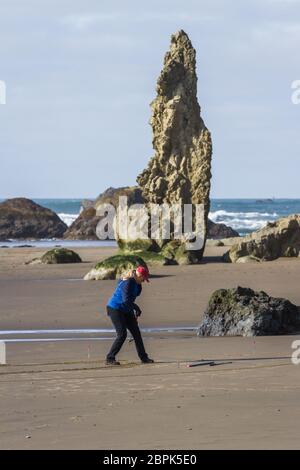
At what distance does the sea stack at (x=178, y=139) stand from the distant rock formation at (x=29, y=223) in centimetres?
2985

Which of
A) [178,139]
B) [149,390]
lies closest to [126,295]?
[149,390]

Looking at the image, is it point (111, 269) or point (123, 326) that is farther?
point (111, 269)

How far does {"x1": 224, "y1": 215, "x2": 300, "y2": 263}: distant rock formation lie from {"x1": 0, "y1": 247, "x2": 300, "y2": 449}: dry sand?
1138cm

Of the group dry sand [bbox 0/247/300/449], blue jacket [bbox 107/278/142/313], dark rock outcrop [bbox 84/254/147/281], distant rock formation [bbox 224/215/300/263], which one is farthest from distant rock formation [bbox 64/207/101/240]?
blue jacket [bbox 107/278/142/313]

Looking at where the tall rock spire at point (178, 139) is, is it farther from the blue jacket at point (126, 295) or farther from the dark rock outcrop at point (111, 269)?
the blue jacket at point (126, 295)

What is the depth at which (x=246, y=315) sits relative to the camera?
16.7 metres

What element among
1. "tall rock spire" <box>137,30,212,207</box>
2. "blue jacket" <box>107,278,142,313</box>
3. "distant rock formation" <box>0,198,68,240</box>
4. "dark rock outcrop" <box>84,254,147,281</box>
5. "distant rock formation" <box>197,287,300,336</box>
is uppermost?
"tall rock spire" <box>137,30,212,207</box>

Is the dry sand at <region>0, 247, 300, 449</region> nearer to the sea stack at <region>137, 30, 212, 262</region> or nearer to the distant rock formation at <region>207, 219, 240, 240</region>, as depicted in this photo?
the sea stack at <region>137, 30, 212, 262</region>

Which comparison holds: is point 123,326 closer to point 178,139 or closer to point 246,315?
point 246,315

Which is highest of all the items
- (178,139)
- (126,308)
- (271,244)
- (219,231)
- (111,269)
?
(178,139)

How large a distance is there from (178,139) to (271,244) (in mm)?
3824

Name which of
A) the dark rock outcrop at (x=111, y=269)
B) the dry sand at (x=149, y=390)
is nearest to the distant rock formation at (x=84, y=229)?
the dark rock outcrop at (x=111, y=269)

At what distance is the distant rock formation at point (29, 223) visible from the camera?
64.4 m

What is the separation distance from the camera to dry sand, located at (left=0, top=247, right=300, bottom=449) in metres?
10.0
